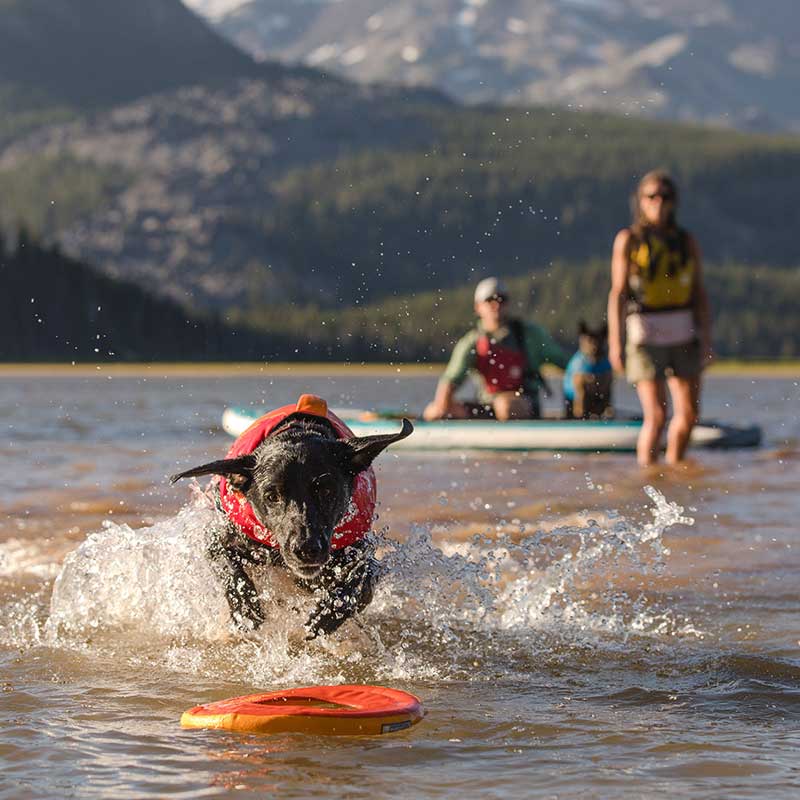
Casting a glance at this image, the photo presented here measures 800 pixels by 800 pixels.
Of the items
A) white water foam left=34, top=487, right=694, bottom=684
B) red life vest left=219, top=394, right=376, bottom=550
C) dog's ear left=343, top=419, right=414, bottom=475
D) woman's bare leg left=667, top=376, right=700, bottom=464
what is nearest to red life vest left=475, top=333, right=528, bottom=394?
woman's bare leg left=667, top=376, right=700, bottom=464

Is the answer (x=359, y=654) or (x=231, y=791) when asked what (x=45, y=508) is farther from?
(x=231, y=791)

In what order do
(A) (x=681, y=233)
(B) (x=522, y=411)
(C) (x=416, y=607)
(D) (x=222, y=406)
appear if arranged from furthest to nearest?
1. (D) (x=222, y=406)
2. (B) (x=522, y=411)
3. (A) (x=681, y=233)
4. (C) (x=416, y=607)

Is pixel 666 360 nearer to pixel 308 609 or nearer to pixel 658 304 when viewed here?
pixel 658 304

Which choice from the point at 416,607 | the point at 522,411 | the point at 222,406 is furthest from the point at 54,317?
the point at 416,607

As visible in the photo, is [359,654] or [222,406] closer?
[359,654]

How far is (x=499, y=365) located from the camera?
15.7 m

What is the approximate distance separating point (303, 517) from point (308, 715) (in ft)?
4.25

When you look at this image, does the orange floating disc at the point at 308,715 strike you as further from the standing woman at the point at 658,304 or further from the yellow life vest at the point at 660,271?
the yellow life vest at the point at 660,271

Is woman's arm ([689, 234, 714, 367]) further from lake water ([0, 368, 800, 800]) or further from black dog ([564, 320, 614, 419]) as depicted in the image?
black dog ([564, 320, 614, 419])

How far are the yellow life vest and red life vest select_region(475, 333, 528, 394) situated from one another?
2.78 metres

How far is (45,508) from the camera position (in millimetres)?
11180

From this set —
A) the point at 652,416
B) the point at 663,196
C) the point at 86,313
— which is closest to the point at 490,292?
the point at 652,416

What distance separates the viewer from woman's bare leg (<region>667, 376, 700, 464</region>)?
12758 millimetres

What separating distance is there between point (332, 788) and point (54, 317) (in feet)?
414
